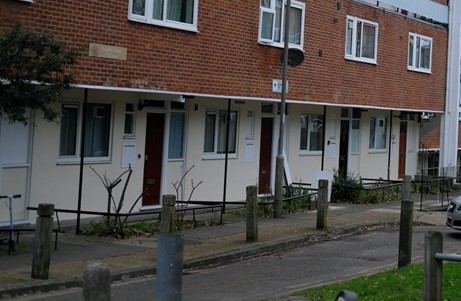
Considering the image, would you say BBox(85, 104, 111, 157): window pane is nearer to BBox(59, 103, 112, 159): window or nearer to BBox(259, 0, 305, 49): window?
BBox(59, 103, 112, 159): window

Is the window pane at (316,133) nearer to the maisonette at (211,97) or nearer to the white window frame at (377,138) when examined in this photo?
the maisonette at (211,97)

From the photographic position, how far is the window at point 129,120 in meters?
17.7

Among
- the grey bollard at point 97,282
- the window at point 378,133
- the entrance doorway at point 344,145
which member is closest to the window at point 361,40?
the entrance doorway at point 344,145

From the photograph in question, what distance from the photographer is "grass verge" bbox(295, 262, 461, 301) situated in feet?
30.6

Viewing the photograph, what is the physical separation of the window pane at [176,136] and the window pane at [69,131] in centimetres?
323

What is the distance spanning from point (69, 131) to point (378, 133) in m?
15.3

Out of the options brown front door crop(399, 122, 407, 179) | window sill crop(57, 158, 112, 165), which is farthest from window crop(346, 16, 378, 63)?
window sill crop(57, 158, 112, 165)

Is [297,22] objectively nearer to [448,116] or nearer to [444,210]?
[444,210]

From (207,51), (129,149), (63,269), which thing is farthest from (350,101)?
(63,269)

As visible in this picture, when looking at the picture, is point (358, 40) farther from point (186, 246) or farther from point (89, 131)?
point (186, 246)

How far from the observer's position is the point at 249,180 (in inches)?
864

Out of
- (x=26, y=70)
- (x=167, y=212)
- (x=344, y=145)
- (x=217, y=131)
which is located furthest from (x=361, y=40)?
(x=26, y=70)

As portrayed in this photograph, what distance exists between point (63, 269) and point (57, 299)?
5.29 feet

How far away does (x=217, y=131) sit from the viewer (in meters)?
20.7
